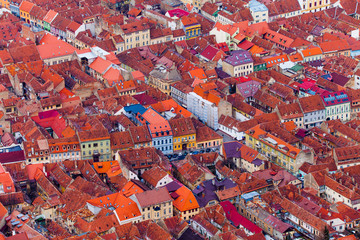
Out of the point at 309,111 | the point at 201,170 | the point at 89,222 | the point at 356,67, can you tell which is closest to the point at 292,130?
the point at 309,111

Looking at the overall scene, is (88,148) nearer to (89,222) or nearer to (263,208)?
(89,222)

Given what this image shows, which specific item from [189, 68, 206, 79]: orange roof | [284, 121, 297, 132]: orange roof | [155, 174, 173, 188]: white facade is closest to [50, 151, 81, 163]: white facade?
[155, 174, 173, 188]: white facade

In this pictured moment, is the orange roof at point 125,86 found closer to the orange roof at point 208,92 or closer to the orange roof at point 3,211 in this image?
the orange roof at point 208,92

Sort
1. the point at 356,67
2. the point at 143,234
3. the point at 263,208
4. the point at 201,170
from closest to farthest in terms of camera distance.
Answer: the point at 143,234 < the point at 263,208 < the point at 201,170 < the point at 356,67

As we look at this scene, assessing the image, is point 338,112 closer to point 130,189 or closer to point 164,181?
point 164,181

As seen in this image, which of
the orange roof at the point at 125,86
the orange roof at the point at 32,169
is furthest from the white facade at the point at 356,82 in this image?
the orange roof at the point at 32,169

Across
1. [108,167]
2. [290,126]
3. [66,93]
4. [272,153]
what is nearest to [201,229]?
[108,167]
